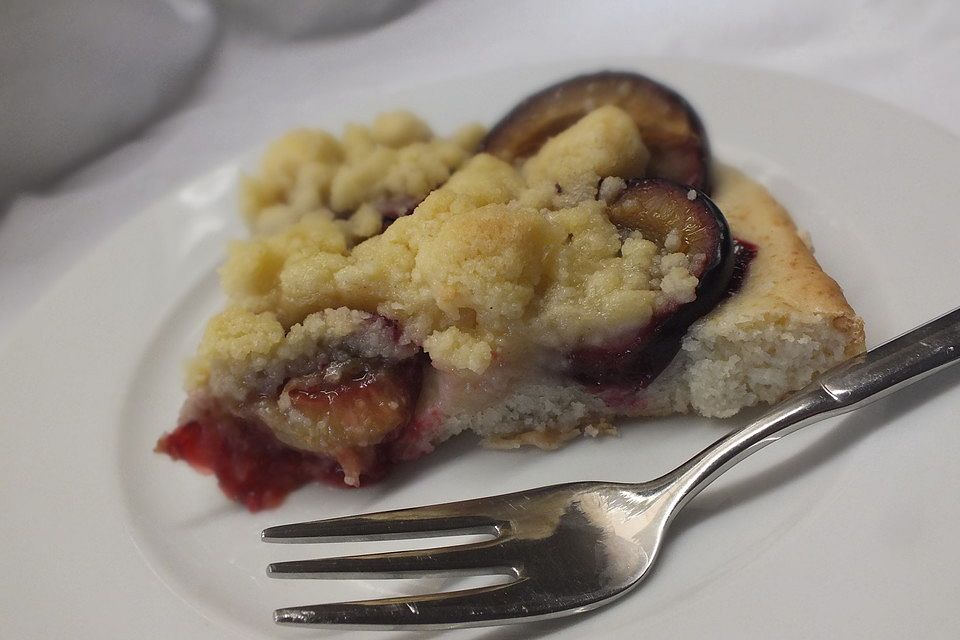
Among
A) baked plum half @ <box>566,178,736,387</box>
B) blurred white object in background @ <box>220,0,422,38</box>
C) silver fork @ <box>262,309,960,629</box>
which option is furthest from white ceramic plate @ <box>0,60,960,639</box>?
blurred white object in background @ <box>220,0,422,38</box>

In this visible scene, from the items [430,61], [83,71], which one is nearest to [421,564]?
[430,61]

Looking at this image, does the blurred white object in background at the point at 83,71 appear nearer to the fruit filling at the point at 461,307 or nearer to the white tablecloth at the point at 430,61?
the white tablecloth at the point at 430,61

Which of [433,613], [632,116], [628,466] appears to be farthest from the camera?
[632,116]

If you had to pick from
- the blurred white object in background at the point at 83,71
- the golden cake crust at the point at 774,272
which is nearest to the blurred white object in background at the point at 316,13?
the blurred white object in background at the point at 83,71

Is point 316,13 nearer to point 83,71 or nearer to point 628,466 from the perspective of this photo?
point 83,71

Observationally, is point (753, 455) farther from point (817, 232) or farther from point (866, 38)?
point (866, 38)
